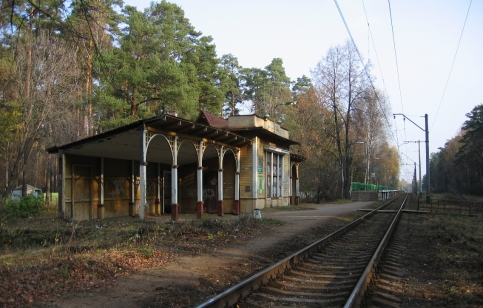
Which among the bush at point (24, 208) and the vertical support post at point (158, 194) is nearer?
the bush at point (24, 208)

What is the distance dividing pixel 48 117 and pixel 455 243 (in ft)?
79.3

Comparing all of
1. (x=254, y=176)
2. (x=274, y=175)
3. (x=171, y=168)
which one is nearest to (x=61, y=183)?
(x=171, y=168)

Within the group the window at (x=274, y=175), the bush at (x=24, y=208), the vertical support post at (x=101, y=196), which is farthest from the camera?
the window at (x=274, y=175)

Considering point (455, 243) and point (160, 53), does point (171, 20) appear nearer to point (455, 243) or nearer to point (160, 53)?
point (160, 53)

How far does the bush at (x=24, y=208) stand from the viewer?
1892 centimetres

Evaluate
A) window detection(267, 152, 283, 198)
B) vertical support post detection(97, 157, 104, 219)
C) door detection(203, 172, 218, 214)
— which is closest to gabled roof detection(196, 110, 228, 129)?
window detection(267, 152, 283, 198)

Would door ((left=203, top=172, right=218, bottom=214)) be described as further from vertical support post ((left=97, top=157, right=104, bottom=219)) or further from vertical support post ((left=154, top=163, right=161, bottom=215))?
vertical support post ((left=97, top=157, right=104, bottom=219))

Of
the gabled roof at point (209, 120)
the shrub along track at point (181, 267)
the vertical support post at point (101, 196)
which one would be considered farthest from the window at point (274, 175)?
the shrub along track at point (181, 267)

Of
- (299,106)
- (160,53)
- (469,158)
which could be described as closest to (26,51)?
(160,53)

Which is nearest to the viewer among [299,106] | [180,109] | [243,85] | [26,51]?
[26,51]

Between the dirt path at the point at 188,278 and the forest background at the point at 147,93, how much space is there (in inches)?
135

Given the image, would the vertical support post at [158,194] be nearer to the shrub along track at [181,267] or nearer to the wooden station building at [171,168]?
the wooden station building at [171,168]

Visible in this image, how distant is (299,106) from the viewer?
51.9 meters

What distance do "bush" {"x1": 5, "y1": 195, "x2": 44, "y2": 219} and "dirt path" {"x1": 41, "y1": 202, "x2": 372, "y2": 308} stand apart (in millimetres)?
11844
